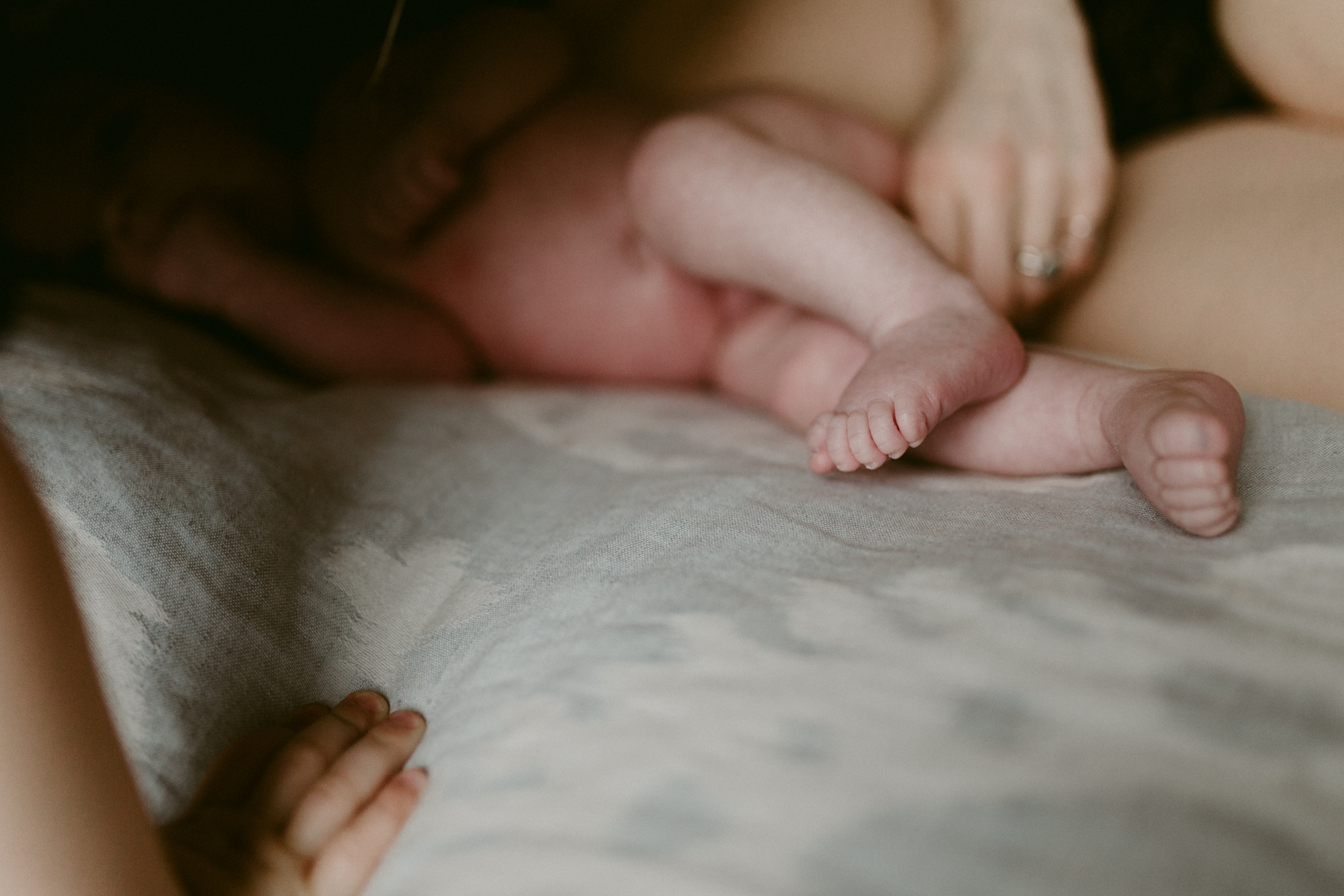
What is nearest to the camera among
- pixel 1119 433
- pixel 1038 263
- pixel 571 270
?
pixel 1119 433

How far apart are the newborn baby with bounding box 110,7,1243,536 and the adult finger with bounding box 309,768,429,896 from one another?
0.28 metres

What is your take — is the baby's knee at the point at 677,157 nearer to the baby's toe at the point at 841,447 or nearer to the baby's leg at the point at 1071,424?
the baby's leg at the point at 1071,424

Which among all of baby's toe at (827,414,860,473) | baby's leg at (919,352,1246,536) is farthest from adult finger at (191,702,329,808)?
baby's leg at (919,352,1246,536)

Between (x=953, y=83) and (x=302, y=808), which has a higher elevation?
(x=953, y=83)

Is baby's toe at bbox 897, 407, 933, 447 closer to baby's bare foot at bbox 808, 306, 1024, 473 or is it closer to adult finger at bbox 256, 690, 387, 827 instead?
baby's bare foot at bbox 808, 306, 1024, 473

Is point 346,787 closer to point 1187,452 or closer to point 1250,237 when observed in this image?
point 1187,452

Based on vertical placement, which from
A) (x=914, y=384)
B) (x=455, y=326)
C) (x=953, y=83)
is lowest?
(x=455, y=326)

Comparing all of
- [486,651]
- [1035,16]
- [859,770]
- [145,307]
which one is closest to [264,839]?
[486,651]

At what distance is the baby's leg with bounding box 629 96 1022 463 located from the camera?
52cm

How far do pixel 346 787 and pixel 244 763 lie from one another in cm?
6

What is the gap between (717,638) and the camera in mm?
367

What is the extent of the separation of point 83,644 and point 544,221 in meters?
0.67

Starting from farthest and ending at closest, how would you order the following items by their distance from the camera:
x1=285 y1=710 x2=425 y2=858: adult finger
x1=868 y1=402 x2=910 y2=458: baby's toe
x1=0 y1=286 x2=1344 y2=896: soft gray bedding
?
x1=868 y1=402 x2=910 y2=458: baby's toe
x1=285 y1=710 x2=425 y2=858: adult finger
x1=0 y1=286 x2=1344 y2=896: soft gray bedding

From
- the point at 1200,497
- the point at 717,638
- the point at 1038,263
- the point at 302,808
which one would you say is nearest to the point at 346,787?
the point at 302,808
